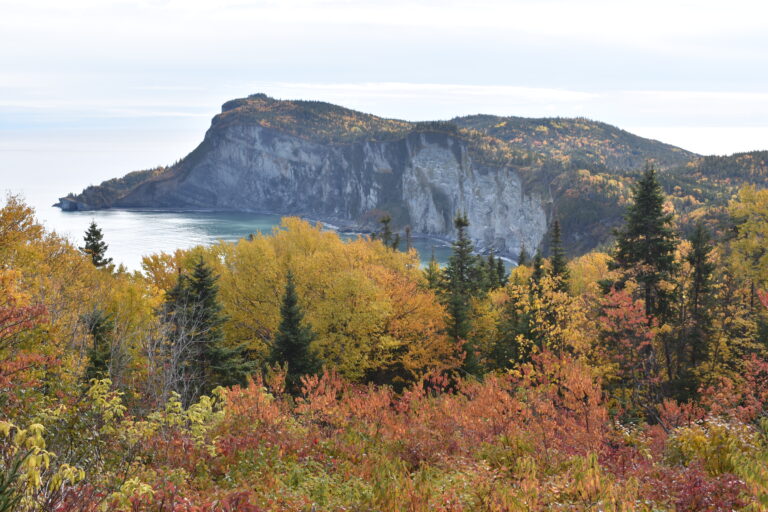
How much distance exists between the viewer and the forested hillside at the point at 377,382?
27.3 ft

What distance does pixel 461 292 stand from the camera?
38625 mm

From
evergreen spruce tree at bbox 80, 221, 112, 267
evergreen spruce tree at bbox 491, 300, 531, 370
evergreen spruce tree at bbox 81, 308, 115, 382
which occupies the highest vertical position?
evergreen spruce tree at bbox 80, 221, 112, 267

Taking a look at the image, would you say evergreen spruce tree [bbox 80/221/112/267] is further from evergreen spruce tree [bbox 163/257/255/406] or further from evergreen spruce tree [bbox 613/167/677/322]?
evergreen spruce tree [bbox 613/167/677/322]

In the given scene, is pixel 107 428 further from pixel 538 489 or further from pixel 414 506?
pixel 538 489

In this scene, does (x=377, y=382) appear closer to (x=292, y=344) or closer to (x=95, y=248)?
(x=292, y=344)

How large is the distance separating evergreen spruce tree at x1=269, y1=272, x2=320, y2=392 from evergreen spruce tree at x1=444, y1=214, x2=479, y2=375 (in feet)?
30.3

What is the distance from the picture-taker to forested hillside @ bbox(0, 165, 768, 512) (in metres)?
8.31

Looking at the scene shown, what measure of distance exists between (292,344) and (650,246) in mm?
17781

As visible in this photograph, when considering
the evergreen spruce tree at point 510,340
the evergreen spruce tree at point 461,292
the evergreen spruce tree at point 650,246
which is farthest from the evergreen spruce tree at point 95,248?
the evergreen spruce tree at point 650,246

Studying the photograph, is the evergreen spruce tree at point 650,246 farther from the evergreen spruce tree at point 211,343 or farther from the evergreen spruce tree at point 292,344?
the evergreen spruce tree at point 211,343

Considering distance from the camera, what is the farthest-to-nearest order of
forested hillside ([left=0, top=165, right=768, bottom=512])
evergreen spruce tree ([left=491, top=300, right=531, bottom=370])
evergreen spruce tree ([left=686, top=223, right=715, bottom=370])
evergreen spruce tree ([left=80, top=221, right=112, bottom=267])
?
evergreen spruce tree ([left=80, top=221, right=112, bottom=267]), evergreen spruce tree ([left=491, top=300, right=531, bottom=370]), evergreen spruce tree ([left=686, top=223, right=715, bottom=370]), forested hillside ([left=0, top=165, right=768, bottom=512])

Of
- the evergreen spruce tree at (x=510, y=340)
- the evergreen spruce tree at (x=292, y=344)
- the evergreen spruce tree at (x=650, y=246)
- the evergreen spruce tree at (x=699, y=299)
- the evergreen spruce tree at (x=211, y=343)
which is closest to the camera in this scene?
the evergreen spruce tree at (x=211, y=343)

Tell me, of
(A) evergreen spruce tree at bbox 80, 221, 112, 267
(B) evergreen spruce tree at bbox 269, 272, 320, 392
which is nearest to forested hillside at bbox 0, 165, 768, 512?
(B) evergreen spruce tree at bbox 269, 272, 320, 392

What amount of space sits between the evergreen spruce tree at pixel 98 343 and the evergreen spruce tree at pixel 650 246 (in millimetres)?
23055
